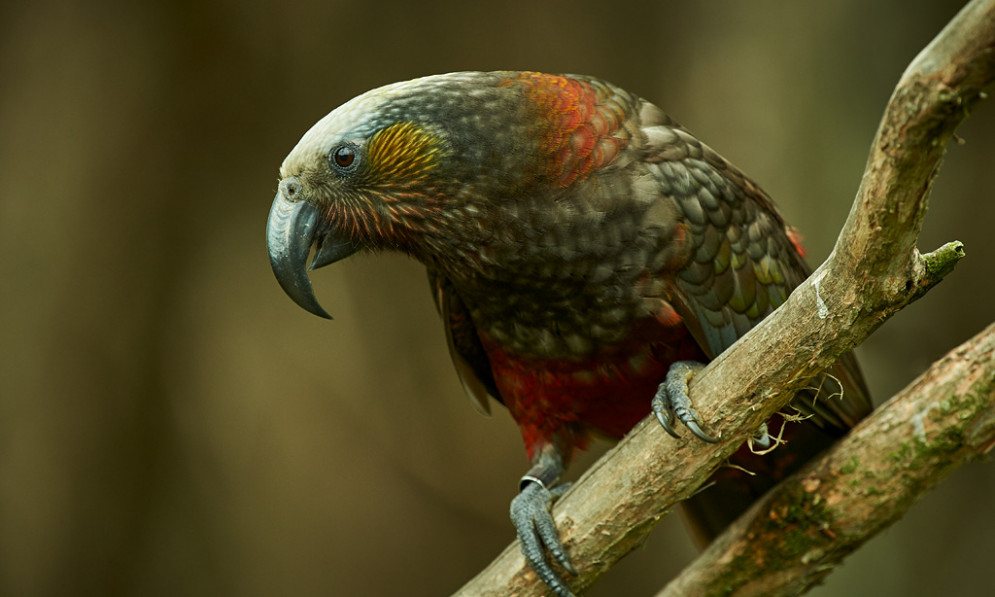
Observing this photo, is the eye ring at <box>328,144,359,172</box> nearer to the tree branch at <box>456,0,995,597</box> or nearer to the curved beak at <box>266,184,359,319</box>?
the curved beak at <box>266,184,359,319</box>

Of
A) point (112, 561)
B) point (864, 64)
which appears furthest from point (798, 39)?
point (112, 561)

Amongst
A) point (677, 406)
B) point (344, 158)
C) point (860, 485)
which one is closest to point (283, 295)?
point (344, 158)

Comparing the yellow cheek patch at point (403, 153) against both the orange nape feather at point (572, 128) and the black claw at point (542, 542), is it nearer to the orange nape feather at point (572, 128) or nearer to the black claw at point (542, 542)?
the orange nape feather at point (572, 128)

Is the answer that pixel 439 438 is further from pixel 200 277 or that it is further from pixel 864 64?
pixel 864 64

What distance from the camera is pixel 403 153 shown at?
2.47m

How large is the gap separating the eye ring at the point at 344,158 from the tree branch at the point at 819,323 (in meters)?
1.15

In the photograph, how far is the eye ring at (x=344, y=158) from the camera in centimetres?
248

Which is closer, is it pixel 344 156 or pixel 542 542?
pixel 344 156

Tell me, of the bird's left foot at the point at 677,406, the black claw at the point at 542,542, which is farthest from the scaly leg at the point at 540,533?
the bird's left foot at the point at 677,406

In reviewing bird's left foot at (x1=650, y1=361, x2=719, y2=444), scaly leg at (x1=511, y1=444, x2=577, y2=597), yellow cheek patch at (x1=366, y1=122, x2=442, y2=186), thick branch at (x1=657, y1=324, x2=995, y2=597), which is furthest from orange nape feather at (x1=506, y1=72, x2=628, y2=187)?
thick branch at (x1=657, y1=324, x2=995, y2=597)

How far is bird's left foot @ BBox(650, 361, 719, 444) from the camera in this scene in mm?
2338

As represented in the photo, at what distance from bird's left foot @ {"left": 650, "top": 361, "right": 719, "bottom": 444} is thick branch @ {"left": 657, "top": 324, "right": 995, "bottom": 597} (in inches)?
23.7

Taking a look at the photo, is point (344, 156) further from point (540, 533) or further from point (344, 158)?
point (540, 533)

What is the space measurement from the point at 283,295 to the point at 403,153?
2.61 metres
